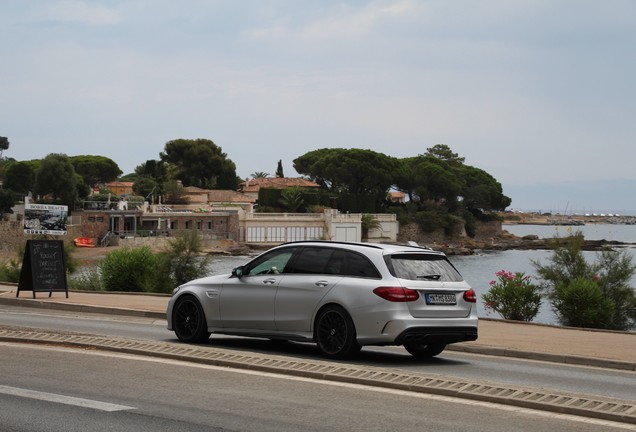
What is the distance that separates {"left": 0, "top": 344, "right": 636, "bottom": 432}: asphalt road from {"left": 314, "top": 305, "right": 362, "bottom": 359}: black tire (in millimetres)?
1849

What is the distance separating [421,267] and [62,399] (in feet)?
18.6

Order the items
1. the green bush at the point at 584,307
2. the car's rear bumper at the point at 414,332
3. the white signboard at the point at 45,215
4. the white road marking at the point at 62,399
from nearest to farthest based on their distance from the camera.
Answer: the white road marking at the point at 62,399, the car's rear bumper at the point at 414,332, the green bush at the point at 584,307, the white signboard at the point at 45,215

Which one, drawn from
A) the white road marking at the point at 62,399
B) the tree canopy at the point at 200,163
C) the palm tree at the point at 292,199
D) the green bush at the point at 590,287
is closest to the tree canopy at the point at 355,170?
the palm tree at the point at 292,199

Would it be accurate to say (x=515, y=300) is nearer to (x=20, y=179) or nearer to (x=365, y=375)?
(x=365, y=375)

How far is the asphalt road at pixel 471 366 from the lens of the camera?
492 inches

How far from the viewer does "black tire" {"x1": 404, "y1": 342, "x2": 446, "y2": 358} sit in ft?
49.1

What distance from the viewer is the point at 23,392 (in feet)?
34.9

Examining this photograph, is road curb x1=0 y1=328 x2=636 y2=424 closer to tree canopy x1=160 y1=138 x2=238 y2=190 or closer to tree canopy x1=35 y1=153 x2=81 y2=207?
tree canopy x1=35 y1=153 x2=81 y2=207

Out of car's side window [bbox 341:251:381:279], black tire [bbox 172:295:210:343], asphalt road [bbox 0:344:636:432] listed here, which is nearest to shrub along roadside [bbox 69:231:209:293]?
black tire [bbox 172:295:210:343]

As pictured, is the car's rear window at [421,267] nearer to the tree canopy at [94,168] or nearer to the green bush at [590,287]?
the green bush at [590,287]

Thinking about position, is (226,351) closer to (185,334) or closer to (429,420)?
(185,334)

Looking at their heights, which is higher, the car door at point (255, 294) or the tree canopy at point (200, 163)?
the tree canopy at point (200, 163)

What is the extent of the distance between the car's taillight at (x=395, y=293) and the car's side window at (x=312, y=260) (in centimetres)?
109

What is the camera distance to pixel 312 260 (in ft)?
48.1
